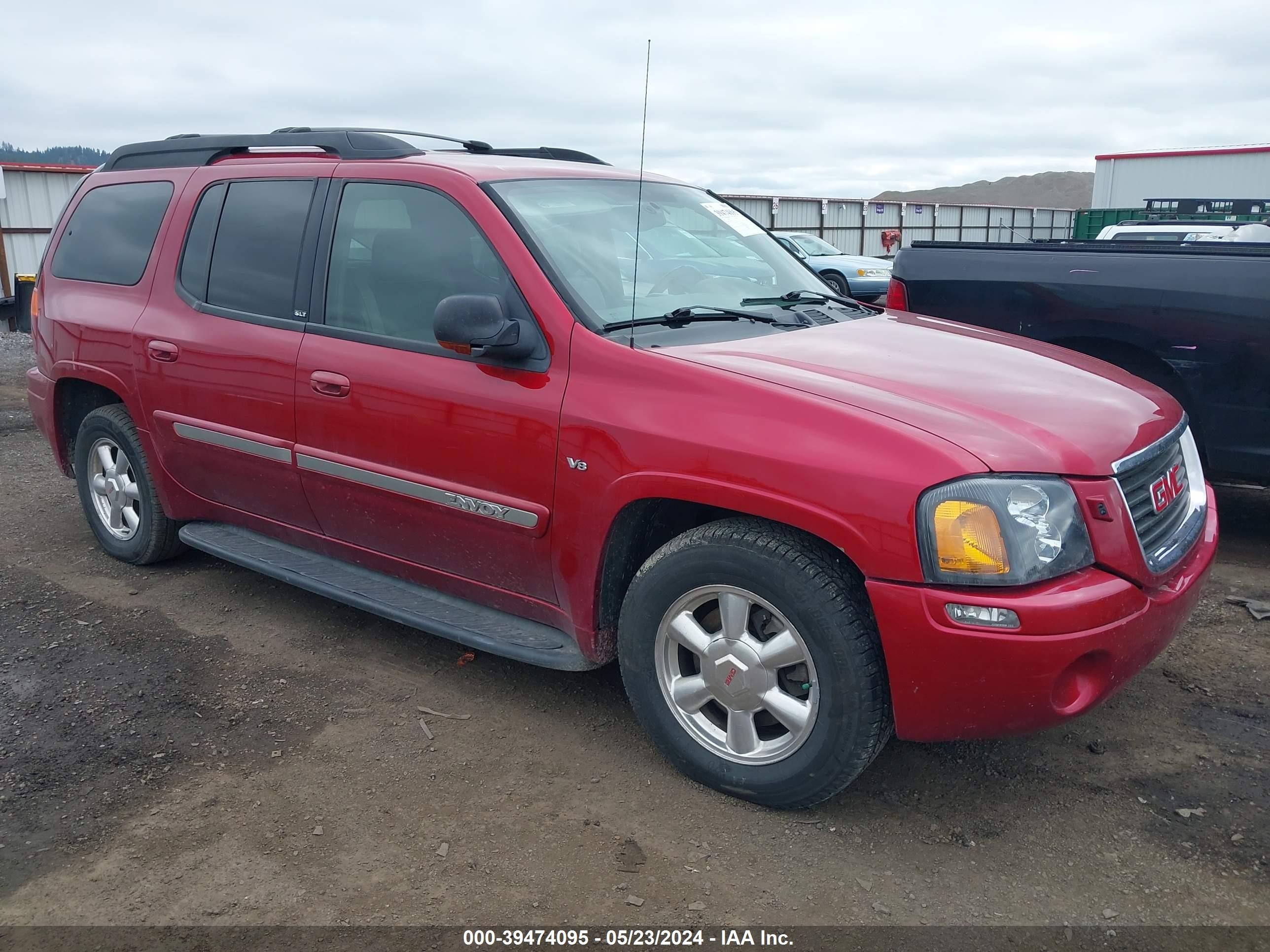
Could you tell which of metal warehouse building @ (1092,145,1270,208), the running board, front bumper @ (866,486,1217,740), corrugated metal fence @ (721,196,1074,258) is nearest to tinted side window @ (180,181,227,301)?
the running board

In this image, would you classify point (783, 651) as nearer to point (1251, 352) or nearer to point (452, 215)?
point (452, 215)

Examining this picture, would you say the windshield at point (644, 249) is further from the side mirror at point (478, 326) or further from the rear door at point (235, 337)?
the rear door at point (235, 337)

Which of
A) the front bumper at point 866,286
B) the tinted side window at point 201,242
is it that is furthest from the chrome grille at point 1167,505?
the front bumper at point 866,286

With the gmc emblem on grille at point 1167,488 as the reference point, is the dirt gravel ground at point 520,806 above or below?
below

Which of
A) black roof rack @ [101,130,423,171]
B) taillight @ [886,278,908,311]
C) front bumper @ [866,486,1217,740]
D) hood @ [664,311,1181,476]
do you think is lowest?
front bumper @ [866,486,1217,740]

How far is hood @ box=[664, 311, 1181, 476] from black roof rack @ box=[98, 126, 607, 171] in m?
1.56

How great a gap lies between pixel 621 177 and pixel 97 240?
2.56 metres

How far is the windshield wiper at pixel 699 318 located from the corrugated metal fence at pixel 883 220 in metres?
21.5

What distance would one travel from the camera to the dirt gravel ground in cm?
258

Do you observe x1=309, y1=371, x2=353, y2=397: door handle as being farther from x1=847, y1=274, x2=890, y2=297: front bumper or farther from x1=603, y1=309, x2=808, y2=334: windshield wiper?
x1=847, y1=274, x2=890, y2=297: front bumper

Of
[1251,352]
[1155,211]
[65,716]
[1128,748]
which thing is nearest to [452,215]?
[65,716]

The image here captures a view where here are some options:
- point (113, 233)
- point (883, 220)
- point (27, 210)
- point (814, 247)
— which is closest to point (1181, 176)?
point (883, 220)

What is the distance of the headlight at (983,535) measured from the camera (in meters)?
2.50

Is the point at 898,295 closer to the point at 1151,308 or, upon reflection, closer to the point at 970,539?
the point at 1151,308
